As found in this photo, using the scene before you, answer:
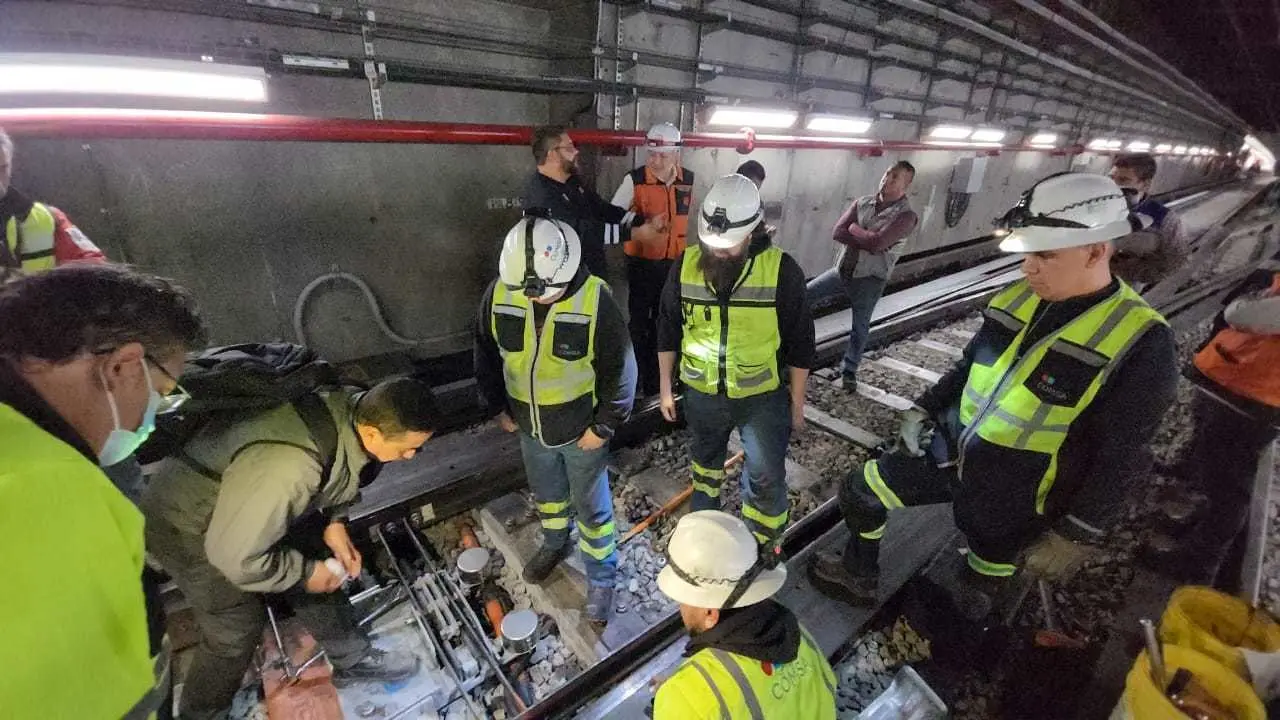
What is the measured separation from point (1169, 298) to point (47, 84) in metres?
13.6

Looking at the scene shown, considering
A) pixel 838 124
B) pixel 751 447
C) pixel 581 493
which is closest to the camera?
pixel 581 493

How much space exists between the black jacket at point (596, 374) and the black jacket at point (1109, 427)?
5.93 feet

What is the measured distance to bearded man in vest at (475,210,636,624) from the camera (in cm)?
248

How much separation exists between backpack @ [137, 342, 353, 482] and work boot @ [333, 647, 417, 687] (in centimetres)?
149

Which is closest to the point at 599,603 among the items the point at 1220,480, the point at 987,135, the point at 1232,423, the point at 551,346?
the point at 551,346

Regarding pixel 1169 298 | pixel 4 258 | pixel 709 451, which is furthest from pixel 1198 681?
pixel 1169 298

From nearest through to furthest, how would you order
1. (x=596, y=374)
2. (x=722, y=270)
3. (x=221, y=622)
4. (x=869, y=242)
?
(x=221, y=622) < (x=722, y=270) < (x=596, y=374) < (x=869, y=242)

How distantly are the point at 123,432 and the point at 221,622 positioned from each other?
4.99 feet

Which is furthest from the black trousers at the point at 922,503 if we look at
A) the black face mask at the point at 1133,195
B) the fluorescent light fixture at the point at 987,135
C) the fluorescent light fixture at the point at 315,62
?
the fluorescent light fixture at the point at 987,135

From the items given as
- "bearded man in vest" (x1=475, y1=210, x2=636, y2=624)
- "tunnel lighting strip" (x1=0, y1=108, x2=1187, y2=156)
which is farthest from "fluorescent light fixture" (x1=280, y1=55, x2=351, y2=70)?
"bearded man in vest" (x1=475, y1=210, x2=636, y2=624)

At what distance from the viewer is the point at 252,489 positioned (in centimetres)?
178

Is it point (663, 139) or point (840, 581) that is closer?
point (840, 581)

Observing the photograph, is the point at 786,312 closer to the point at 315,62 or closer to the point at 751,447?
the point at 751,447

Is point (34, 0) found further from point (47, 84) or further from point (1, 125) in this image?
point (1, 125)
